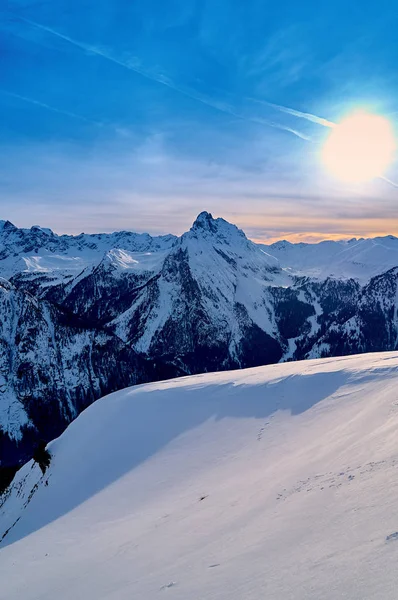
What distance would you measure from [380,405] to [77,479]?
2466cm

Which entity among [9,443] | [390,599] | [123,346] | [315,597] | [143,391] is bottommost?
[9,443]

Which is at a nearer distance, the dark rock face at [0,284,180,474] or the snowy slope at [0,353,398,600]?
the snowy slope at [0,353,398,600]

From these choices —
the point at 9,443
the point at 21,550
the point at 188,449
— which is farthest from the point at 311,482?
the point at 9,443

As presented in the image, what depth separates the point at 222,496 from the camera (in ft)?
60.7

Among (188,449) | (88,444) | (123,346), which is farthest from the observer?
(123,346)

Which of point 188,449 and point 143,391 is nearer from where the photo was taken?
point 188,449

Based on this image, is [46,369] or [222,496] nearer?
[222,496]

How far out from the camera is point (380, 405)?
2203 cm

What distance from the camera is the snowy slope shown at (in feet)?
29.4

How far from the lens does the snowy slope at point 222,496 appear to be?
8953 millimetres

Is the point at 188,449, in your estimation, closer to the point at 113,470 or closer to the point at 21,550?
the point at 113,470

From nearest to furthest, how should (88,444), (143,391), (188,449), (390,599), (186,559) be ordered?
1. (390,599)
2. (186,559)
3. (188,449)
4. (88,444)
5. (143,391)

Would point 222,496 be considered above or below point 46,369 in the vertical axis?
above

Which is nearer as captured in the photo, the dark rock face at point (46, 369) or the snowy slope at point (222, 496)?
the snowy slope at point (222, 496)
